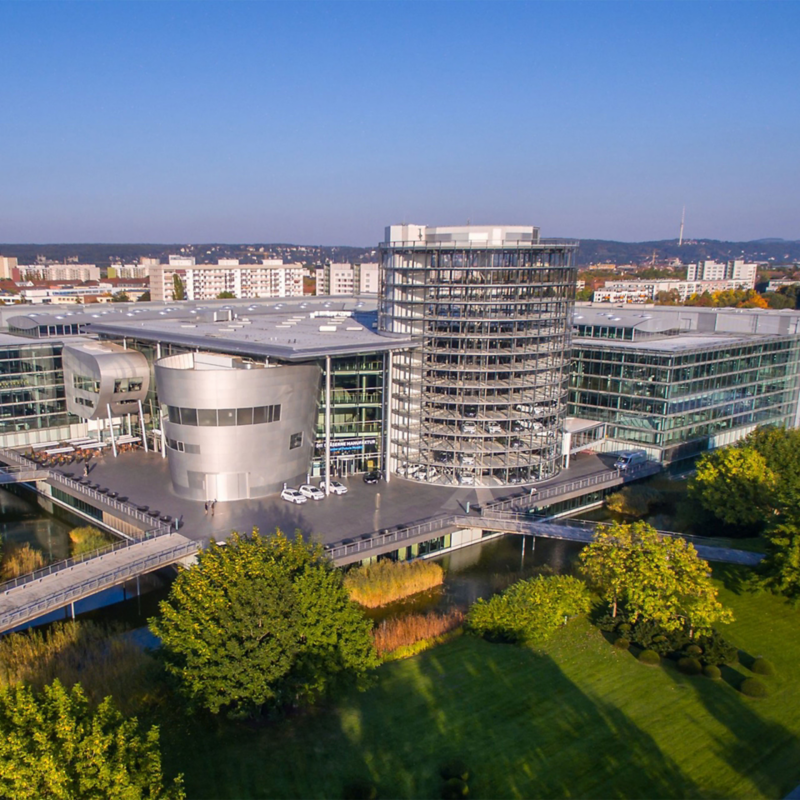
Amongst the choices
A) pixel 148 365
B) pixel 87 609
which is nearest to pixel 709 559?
pixel 87 609

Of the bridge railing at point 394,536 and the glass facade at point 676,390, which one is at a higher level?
the glass facade at point 676,390

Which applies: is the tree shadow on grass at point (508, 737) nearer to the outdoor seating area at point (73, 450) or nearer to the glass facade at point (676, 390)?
the glass facade at point (676, 390)

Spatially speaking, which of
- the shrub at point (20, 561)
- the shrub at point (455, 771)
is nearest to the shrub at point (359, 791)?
the shrub at point (455, 771)

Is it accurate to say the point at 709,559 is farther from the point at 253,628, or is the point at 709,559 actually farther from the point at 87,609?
the point at 87,609

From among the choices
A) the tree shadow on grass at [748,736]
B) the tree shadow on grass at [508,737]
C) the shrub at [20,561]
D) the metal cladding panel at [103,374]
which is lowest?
the shrub at [20,561]

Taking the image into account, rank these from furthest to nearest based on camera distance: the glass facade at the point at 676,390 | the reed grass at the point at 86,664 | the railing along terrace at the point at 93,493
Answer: the glass facade at the point at 676,390 → the railing along terrace at the point at 93,493 → the reed grass at the point at 86,664

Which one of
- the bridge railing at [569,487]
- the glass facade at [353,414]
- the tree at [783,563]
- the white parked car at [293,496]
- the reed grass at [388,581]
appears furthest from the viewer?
the glass facade at [353,414]

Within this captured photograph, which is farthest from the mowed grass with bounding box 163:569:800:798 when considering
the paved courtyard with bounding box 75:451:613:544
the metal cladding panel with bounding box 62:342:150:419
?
the metal cladding panel with bounding box 62:342:150:419
